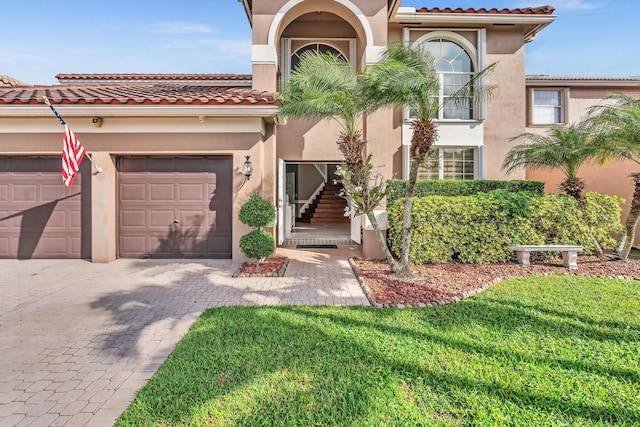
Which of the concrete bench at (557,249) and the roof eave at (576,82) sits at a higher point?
the roof eave at (576,82)

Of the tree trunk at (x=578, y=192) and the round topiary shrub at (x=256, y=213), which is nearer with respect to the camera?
the round topiary shrub at (x=256, y=213)

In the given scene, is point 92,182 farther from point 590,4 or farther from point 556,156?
point 590,4

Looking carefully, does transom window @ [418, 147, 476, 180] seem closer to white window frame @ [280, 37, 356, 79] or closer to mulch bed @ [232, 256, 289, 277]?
white window frame @ [280, 37, 356, 79]

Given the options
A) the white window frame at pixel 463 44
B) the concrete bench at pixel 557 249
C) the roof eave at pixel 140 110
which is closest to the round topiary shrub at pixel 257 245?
the roof eave at pixel 140 110

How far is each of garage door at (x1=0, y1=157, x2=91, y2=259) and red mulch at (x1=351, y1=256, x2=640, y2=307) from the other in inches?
338

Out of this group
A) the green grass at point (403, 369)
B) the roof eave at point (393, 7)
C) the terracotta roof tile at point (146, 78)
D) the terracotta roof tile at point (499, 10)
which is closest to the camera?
the green grass at point (403, 369)

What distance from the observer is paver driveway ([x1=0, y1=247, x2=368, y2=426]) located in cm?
339

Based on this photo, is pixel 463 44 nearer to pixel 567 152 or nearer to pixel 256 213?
pixel 567 152

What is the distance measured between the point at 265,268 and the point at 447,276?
4.69 meters

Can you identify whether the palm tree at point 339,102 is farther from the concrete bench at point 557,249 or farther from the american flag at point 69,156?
the american flag at point 69,156

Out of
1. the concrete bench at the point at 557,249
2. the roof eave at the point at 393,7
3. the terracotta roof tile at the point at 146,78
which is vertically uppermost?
the roof eave at the point at 393,7

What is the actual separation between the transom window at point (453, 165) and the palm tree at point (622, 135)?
3.98 meters

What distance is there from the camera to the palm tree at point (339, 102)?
7090 millimetres

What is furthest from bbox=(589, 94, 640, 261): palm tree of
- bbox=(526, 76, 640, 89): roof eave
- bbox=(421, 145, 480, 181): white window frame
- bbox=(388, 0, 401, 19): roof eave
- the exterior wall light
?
the exterior wall light
